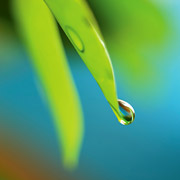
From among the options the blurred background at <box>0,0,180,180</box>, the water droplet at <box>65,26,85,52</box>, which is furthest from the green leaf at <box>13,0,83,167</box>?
the water droplet at <box>65,26,85,52</box>

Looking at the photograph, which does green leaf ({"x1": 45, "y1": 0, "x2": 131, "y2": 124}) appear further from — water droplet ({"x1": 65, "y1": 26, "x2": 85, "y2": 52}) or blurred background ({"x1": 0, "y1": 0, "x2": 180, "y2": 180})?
blurred background ({"x1": 0, "y1": 0, "x2": 180, "y2": 180})

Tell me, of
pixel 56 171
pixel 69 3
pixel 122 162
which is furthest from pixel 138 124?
pixel 69 3

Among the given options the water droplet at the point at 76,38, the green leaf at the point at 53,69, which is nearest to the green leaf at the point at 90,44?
the water droplet at the point at 76,38

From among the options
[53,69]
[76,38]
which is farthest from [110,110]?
[76,38]

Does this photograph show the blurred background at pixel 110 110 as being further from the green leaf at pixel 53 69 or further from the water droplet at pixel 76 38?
the water droplet at pixel 76 38

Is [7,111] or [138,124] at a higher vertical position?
[7,111]

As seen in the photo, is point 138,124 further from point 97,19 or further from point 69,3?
point 69,3
